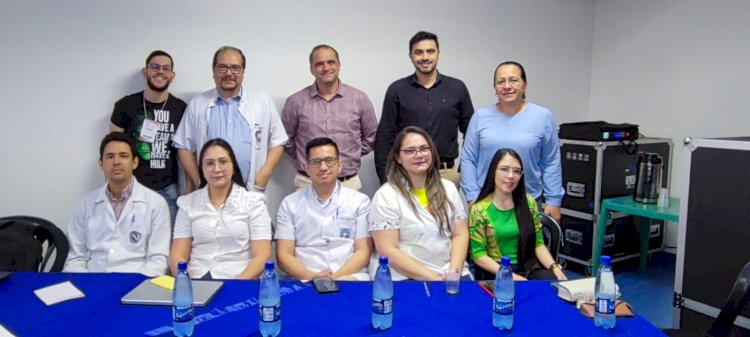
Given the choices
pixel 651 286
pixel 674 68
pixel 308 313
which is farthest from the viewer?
pixel 674 68

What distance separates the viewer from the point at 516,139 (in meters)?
2.95

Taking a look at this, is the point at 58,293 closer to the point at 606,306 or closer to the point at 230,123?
the point at 230,123

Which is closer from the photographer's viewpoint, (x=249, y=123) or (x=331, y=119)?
(x=249, y=123)

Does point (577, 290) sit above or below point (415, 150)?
below

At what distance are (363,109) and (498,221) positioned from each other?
4.41 ft

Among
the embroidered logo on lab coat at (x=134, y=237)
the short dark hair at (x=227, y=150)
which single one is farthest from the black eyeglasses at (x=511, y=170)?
the embroidered logo on lab coat at (x=134, y=237)

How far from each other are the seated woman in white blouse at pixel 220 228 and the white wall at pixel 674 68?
3167 mm

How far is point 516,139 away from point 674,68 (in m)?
2.65

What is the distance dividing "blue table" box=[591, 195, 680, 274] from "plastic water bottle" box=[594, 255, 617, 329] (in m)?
2.19

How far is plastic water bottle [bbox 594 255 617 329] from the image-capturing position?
1688 mm

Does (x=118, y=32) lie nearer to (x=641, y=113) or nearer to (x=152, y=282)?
(x=152, y=282)

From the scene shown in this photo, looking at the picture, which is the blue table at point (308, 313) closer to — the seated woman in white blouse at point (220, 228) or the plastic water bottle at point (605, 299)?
the plastic water bottle at point (605, 299)

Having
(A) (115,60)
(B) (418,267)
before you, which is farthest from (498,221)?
(A) (115,60)

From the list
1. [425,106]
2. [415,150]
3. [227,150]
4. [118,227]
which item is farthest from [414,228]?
[118,227]
